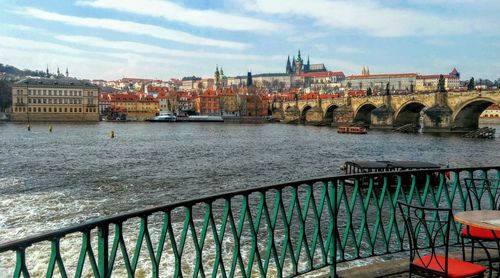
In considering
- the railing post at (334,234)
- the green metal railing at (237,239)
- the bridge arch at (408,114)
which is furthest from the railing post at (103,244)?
the bridge arch at (408,114)

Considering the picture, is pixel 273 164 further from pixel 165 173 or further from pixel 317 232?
pixel 317 232

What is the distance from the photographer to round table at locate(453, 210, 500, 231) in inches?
178

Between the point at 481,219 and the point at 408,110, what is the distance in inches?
3774

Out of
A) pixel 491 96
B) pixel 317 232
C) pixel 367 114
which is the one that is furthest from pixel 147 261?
pixel 367 114

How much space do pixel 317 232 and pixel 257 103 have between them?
165 meters

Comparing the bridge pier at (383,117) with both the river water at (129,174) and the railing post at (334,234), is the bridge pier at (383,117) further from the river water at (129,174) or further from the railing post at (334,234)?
the railing post at (334,234)

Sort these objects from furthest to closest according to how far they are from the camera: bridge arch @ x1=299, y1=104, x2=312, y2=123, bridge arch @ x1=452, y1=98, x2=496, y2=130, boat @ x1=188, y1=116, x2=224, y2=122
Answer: boat @ x1=188, y1=116, x2=224, y2=122, bridge arch @ x1=299, y1=104, x2=312, y2=123, bridge arch @ x1=452, y1=98, x2=496, y2=130

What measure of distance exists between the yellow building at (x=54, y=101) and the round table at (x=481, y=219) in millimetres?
141019

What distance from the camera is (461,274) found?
427 centimetres

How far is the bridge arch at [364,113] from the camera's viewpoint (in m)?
108

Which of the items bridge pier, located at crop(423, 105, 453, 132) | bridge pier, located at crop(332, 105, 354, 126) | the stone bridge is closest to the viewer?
the stone bridge

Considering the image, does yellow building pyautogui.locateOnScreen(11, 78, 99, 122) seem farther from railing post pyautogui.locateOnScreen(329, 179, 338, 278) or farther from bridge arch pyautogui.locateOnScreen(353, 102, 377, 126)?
railing post pyautogui.locateOnScreen(329, 179, 338, 278)

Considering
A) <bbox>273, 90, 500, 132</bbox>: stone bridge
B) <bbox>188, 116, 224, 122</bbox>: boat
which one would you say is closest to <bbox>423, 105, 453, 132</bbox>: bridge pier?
<bbox>273, 90, 500, 132</bbox>: stone bridge

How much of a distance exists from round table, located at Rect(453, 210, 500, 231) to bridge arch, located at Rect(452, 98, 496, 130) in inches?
2972
